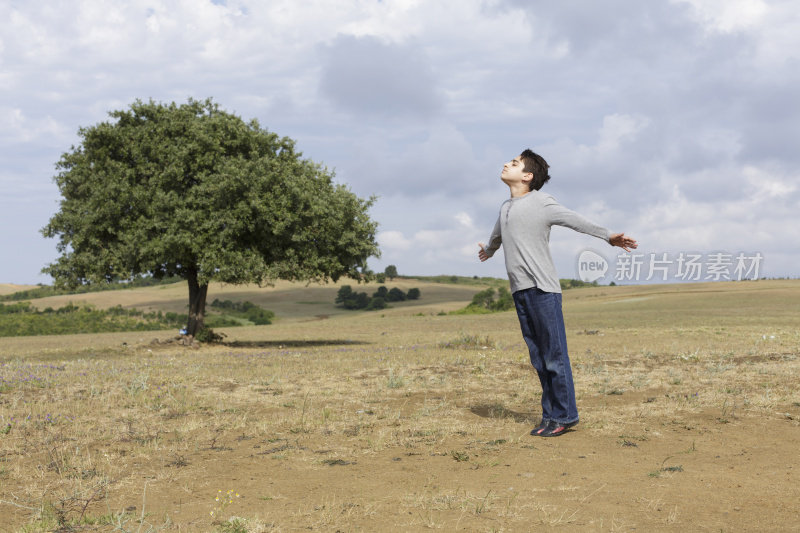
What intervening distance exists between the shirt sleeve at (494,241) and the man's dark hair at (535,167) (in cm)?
66

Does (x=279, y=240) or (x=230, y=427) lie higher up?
(x=279, y=240)

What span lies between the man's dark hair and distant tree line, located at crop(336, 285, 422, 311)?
7590 cm

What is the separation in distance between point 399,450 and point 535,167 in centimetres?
383

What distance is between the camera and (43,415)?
10.2 meters

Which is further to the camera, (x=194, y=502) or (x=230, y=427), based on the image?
(x=230, y=427)

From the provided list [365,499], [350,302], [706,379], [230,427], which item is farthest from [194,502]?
[350,302]

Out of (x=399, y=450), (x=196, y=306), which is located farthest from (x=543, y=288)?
(x=196, y=306)

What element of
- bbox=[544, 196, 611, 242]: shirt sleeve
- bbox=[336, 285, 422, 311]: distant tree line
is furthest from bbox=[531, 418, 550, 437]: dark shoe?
bbox=[336, 285, 422, 311]: distant tree line

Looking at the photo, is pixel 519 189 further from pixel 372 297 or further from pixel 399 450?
pixel 372 297

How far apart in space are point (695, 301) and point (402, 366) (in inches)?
2020

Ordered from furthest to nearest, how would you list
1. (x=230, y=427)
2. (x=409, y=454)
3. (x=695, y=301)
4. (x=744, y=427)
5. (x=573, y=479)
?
(x=695, y=301)
(x=230, y=427)
(x=744, y=427)
(x=409, y=454)
(x=573, y=479)

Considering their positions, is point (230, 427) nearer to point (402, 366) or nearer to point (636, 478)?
point (636, 478)

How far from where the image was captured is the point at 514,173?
8.49 m

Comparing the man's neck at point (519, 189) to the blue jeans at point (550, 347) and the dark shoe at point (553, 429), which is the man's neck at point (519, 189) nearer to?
the blue jeans at point (550, 347)
